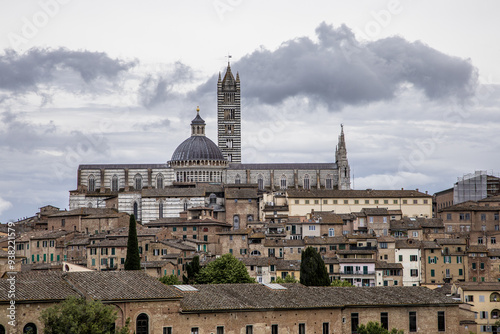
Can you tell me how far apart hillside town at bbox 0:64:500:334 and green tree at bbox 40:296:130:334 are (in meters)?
1.01

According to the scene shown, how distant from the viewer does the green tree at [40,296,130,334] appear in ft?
113

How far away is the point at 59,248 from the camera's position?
8069 cm

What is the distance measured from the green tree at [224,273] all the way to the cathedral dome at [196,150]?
63245 millimetres

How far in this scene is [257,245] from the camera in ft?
267

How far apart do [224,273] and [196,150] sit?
66.7 metres

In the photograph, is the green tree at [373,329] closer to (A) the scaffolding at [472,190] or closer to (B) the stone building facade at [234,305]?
(B) the stone building facade at [234,305]

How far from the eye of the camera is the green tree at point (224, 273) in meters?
60.2

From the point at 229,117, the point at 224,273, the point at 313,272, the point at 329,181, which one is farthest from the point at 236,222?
the point at 229,117

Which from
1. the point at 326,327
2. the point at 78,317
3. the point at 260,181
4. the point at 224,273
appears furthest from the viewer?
the point at 260,181

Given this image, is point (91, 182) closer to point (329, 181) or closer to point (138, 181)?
point (138, 181)

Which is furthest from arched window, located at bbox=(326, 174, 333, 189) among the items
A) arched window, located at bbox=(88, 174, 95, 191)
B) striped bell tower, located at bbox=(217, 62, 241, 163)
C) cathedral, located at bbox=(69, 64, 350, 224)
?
arched window, located at bbox=(88, 174, 95, 191)

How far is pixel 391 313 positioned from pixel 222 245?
4123 cm

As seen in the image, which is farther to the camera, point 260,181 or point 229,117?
point 229,117

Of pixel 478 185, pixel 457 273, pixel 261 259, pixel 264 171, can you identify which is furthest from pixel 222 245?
pixel 264 171
